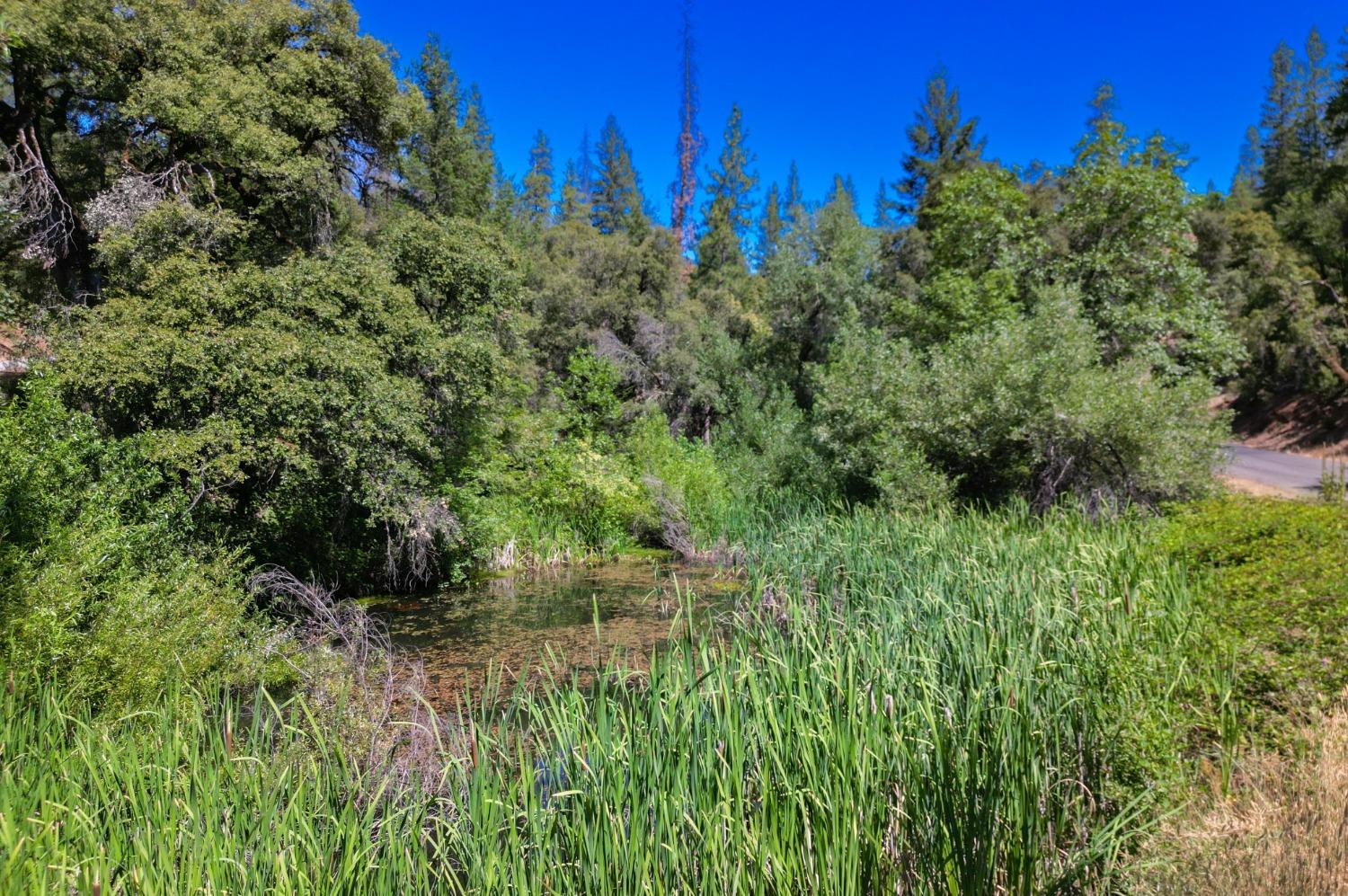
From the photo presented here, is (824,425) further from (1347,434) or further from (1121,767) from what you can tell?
(1347,434)

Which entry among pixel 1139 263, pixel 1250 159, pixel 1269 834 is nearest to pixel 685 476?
pixel 1139 263

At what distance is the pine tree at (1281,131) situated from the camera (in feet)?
111

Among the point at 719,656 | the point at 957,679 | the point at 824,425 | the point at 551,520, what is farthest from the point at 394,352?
the point at 957,679

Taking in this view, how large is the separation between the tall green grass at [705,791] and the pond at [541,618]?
292 centimetres

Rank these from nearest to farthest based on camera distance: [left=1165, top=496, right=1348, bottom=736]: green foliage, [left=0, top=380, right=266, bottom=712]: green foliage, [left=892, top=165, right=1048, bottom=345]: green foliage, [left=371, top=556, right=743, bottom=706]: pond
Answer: [left=1165, top=496, right=1348, bottom=736]: green foliage < [left=0, top=380, right=266, bottom=712]: green foliage < [left=371, top=556, right=743, bottom=706]: pond < [left=892, top=165, right=1048, bottom=345]: green foliage

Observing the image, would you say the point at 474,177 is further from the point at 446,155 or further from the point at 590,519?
the point at 590,519

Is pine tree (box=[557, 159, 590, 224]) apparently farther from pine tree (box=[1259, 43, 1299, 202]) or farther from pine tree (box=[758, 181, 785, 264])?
pine tree (box=[1259, 43, 1299, 202])

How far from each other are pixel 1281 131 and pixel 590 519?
148 ft

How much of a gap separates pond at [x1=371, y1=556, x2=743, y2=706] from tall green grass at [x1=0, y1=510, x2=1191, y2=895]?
2918mm

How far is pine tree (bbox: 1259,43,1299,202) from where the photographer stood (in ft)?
111

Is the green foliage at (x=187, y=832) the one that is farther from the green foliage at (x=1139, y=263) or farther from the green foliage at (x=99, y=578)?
the green foliage at (x=1139, y=263)

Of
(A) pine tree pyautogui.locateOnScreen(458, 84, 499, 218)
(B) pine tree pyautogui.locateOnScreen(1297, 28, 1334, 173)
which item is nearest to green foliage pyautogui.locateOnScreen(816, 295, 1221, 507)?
(A) pine tree pyautogui.locateOnScreen(458, 84, 499, 218)

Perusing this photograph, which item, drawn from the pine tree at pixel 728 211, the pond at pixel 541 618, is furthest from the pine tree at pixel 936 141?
the pond at pixel 541 618

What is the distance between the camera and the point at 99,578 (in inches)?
235
